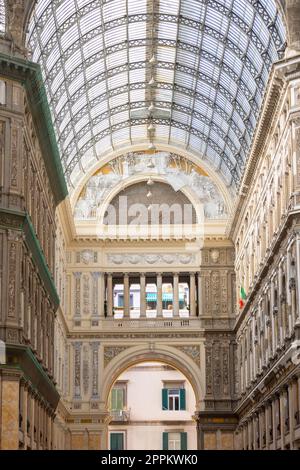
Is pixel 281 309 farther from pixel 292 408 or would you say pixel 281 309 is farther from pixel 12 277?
pixel 12 277

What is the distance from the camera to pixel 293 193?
41938 mm

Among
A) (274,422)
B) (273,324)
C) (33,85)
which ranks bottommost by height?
(274,422)

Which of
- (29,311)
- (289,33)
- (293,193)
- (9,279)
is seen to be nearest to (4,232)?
(9,279)

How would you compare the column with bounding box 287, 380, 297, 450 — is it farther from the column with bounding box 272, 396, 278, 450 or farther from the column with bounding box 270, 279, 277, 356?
the column with bounding box 270, 279, 277, 356

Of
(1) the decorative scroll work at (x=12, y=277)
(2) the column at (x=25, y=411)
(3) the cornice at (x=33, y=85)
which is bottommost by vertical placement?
(2) the column at (x=25, y=411)

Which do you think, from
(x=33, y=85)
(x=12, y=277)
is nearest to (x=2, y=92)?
(x=33, y=85)

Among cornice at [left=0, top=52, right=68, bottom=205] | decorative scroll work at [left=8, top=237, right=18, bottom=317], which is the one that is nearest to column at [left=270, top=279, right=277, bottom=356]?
cornice at [left=0, top=52, right=68, bottom=205]

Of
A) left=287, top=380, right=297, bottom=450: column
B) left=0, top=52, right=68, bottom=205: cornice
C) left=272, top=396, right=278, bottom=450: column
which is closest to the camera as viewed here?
left=0, top=52, right=68, bottom=205: cornice

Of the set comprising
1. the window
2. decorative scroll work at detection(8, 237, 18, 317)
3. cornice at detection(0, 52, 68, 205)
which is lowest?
decorative scroll work at detection(8, 237, 18, 317)

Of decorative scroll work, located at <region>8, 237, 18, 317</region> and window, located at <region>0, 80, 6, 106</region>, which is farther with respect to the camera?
window, located at <region>0, 80, 6, 106</region>

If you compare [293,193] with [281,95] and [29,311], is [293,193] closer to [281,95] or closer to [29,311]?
[281,95]

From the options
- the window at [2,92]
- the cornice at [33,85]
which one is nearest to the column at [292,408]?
the cornice at [33,85]

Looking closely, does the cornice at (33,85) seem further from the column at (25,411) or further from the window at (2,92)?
the column at (25,411)
